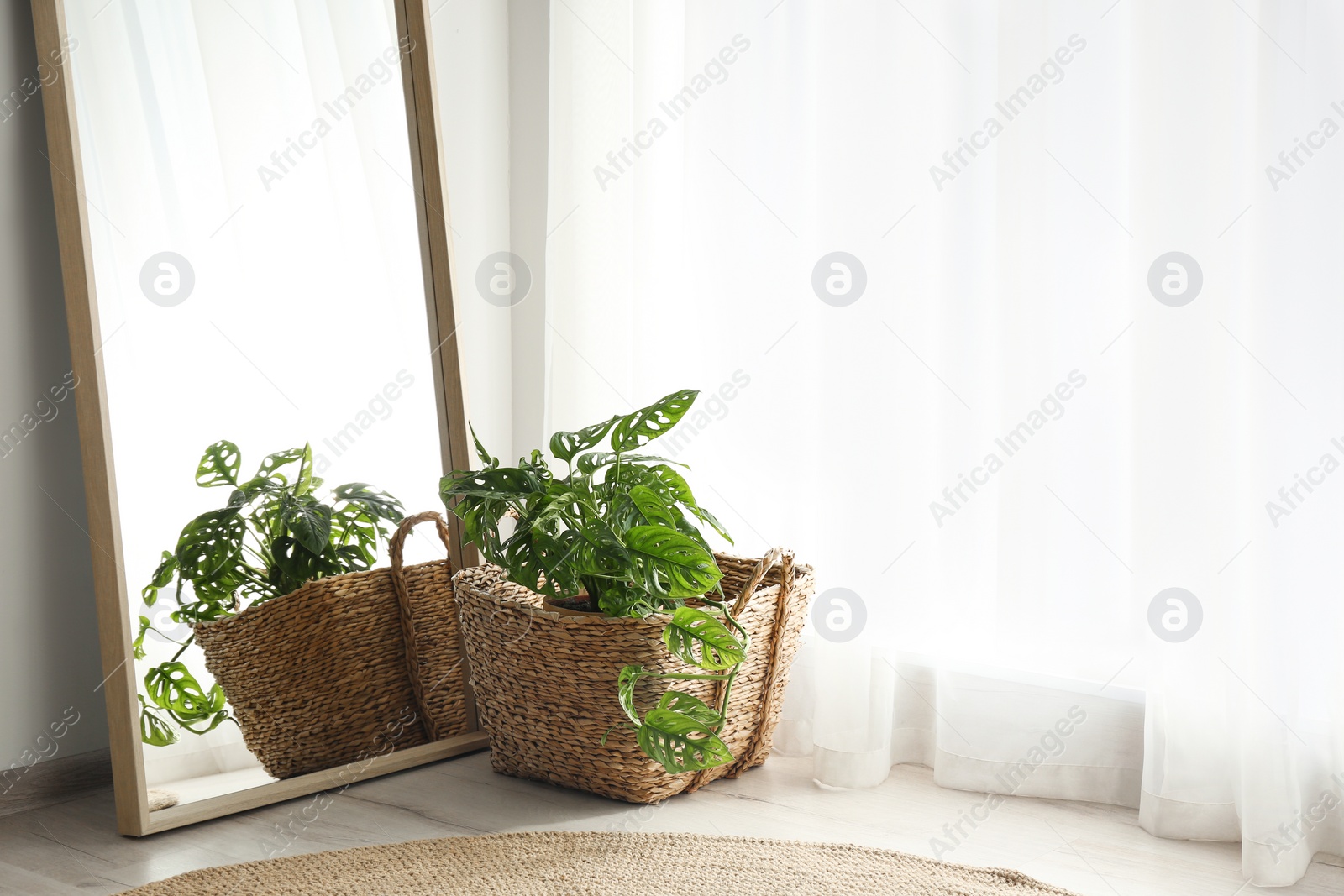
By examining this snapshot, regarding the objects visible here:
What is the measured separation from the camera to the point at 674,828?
4.91 ft

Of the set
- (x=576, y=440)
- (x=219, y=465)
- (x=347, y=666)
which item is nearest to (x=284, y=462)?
(x=219, y=465)

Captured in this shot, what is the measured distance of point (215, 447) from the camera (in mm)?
1583

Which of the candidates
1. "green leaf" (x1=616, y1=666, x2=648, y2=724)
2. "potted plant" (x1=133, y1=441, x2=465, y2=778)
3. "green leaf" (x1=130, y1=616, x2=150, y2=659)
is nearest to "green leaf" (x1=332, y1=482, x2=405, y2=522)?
"potted plant" (x1=133, y1=441, x2=465, y2=778)

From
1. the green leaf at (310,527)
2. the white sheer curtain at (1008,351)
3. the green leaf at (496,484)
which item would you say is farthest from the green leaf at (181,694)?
the white sheer curtain at (1008,351)

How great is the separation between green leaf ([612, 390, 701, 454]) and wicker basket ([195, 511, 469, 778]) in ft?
1.54

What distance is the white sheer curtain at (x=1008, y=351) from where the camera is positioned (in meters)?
1.36

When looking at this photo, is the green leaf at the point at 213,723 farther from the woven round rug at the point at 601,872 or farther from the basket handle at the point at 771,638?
the basket handle at the point at 771,638

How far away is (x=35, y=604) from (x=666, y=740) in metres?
0.98

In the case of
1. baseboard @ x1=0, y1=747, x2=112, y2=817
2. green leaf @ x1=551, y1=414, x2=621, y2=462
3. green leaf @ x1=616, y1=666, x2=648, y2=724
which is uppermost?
green leaf @ x1=551, y1=414, x2=621, y2=462

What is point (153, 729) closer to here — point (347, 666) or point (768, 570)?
point (347, 666)

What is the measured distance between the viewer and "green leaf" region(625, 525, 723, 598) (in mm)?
1435

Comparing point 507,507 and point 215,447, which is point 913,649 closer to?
point 507,507

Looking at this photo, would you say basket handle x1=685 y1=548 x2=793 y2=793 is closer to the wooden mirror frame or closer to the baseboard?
the wooden mirror frame

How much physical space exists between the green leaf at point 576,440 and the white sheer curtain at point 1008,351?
17.3 inches
